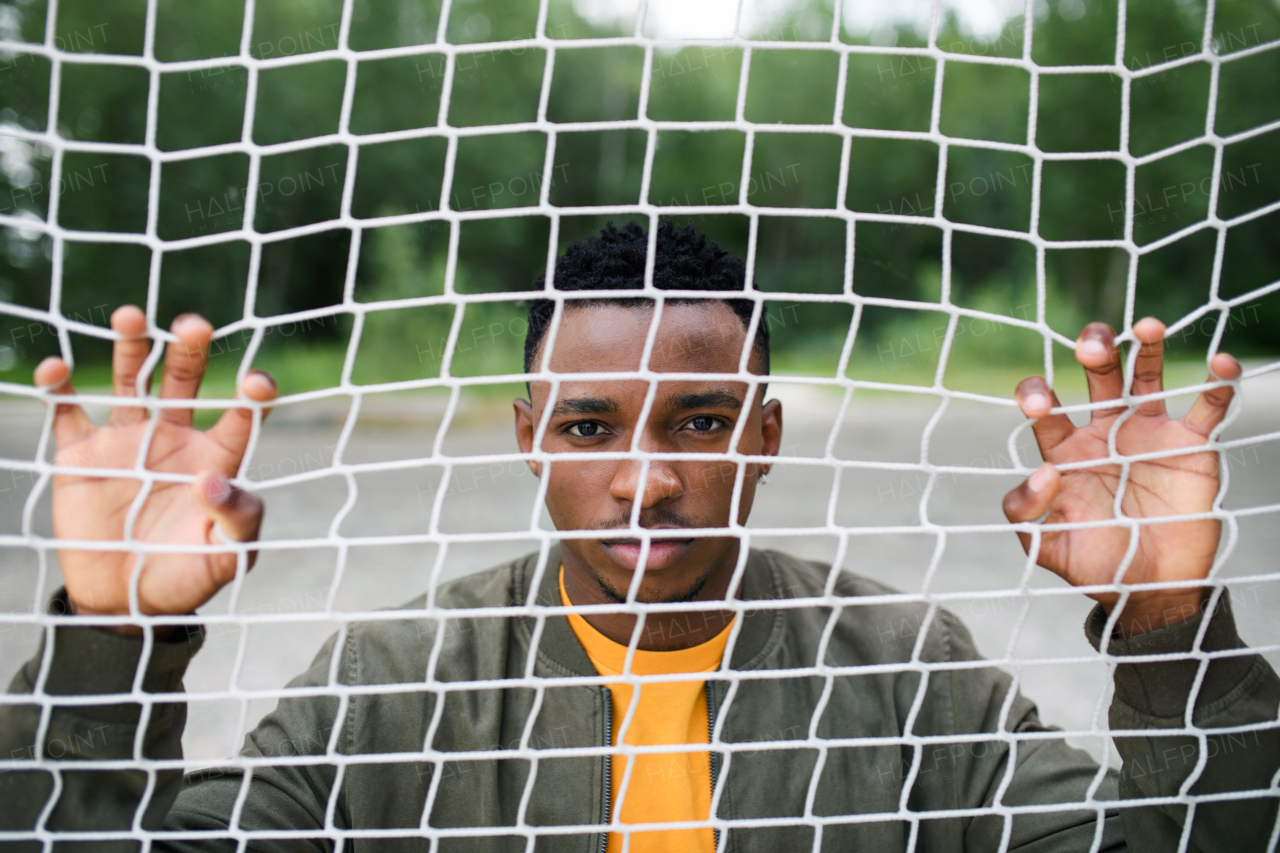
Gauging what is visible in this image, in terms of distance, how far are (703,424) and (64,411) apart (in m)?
0.84

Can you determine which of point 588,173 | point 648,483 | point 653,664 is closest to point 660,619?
point 653,664

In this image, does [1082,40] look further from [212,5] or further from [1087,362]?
[1087,362]

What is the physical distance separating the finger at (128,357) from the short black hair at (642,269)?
65cm

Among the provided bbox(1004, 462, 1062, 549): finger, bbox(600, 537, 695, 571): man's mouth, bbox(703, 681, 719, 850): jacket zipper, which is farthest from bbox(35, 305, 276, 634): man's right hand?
bbox(1004, 462, 1062, 549): finger

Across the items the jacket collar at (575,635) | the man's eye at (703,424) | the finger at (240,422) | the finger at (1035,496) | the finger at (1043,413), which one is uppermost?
the finger at (1043,413)

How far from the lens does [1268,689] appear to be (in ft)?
→ 3.99

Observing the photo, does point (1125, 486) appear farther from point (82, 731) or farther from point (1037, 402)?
point (82, 731)

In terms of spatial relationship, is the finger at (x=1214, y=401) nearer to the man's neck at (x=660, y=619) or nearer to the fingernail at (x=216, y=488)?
the man's neck at (x=660, y=619)

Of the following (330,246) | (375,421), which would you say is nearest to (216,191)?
(330,246)

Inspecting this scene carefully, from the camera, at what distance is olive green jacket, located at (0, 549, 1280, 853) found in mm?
1143

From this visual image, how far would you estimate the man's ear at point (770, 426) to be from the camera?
1656 millimetres

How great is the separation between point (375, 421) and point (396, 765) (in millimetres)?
6616

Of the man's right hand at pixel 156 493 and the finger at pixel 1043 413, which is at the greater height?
the finger at pixel 1043 413

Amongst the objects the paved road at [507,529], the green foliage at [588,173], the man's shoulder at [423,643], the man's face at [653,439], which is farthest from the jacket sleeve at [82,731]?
the green foliage at [588,173]
